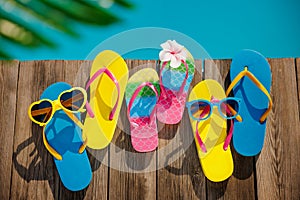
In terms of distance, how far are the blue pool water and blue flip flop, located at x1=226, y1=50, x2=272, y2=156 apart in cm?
128

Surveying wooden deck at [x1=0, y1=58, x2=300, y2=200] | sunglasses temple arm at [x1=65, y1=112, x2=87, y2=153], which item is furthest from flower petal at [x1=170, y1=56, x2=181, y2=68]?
sunglasses temple arm at [x1=65, y1=112, x2=87, y2=153]

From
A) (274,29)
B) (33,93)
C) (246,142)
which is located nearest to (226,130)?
(246,142)

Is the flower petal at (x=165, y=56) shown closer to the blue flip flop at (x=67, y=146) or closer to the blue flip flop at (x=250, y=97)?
the blue flip flop at (x=250, y=97)

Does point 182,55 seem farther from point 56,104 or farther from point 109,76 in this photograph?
point 56,104

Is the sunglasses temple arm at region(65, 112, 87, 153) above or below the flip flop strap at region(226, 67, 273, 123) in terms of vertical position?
below

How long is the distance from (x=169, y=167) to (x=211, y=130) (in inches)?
7.1

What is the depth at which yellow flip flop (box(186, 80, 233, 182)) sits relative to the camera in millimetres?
1215

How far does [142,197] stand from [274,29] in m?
1.83

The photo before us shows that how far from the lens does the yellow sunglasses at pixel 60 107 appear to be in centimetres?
120

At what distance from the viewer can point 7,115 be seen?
4.25ft

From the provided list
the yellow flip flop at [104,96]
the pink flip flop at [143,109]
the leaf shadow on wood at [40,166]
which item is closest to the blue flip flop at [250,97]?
the pink flip flop at [143,109]

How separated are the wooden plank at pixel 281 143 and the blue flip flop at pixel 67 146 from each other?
547mm

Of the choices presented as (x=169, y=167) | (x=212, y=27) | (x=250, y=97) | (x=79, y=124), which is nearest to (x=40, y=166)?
(x=79, y=124)

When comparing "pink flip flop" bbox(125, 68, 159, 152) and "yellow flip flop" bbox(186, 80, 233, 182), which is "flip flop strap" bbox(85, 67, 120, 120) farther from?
"yellow flip flop" bbox(186, 80, 233, 182)
